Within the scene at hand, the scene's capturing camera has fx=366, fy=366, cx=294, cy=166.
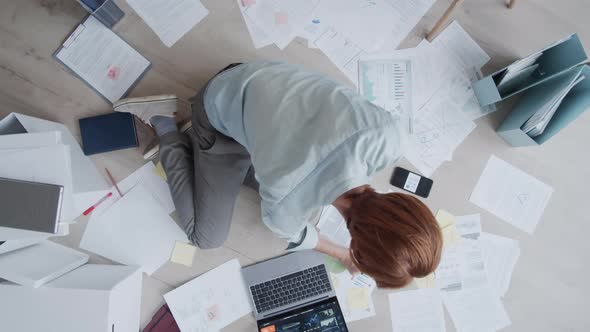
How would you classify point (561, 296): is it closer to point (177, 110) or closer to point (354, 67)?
point (354, 67)

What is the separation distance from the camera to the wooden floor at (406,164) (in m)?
1.23

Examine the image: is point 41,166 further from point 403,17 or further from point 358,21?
point 403,17

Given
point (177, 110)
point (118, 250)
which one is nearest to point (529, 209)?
point (177, 110)

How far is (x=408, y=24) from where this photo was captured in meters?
1.32

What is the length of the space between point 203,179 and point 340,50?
66 cm

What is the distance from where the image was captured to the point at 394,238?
643mm

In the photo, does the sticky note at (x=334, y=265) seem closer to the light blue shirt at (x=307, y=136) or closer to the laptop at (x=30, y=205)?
the light blue shirt at (x=307, y=136)

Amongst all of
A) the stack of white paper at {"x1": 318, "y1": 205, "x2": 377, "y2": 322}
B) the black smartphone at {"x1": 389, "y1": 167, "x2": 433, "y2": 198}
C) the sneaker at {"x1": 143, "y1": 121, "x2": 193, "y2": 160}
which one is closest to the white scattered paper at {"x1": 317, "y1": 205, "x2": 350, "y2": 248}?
the stack of white paper at {"x1": 318, "y1": 205, "x2": 377, "y2": 322}

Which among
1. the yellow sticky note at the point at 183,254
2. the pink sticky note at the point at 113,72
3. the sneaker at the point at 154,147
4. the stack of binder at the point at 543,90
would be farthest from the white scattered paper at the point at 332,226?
the pink sticky note at the point at 113,72

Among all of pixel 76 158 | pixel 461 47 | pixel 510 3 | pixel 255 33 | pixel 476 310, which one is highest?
pixel 510 3

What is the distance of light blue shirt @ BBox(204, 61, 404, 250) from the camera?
64 cm

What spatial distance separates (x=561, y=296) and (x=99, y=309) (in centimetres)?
146

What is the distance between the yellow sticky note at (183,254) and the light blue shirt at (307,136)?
53 centimetres

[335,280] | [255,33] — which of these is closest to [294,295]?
[335,280]
